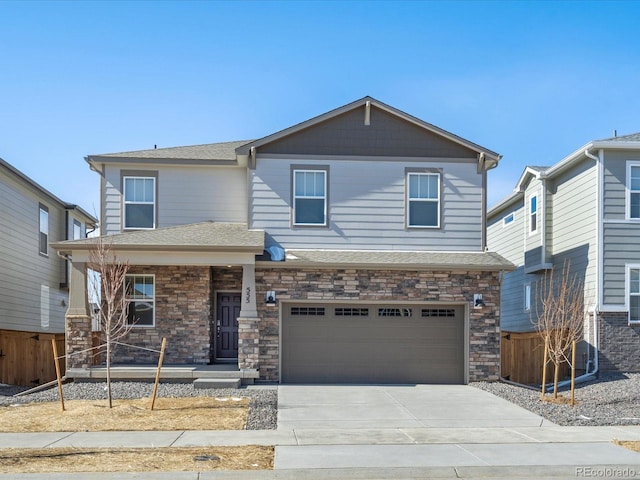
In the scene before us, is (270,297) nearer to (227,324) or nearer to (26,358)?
(227,324)

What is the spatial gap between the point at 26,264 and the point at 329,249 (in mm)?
10076

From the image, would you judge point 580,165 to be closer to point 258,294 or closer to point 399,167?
point 399,167

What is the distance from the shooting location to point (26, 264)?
21.3 metres

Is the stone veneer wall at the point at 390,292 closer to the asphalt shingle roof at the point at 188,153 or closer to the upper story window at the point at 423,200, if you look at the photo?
the upper story window at the point at 423,200

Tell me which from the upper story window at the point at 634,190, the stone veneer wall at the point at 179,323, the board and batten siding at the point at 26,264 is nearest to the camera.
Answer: the stone veneer wall at the point at 179,323

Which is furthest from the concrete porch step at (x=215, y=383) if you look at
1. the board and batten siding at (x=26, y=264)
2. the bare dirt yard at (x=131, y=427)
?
the board and batten siding at (x=26, y=264)

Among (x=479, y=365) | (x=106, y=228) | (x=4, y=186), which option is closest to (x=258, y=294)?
(x=106, y=228)

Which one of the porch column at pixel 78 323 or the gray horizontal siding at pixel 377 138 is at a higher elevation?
the gray horizontal siding at pixel 377 138

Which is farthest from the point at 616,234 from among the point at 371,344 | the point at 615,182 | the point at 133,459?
the point at 133,459

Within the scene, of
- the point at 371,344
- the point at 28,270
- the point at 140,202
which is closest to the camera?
the point at 371,344

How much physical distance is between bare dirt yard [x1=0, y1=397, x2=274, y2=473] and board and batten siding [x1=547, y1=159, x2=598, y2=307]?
989 centimetres

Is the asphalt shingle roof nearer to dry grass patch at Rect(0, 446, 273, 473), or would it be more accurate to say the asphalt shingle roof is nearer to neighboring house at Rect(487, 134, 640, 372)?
neighboring house at Rect(487, 134, 640, 372)

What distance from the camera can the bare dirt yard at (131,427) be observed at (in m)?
8.30
